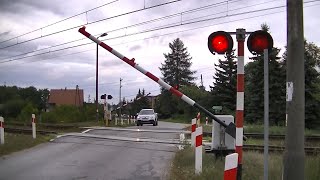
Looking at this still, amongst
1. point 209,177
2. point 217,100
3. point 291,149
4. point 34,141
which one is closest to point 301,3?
point 291,149

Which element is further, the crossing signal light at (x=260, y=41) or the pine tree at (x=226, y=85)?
the pine tree at (x=226, y=85)

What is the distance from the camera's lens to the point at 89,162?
1284 centimetres

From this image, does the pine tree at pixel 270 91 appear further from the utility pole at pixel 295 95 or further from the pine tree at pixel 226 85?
the utility pole at pixel 295 95

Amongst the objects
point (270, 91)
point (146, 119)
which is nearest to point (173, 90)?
point (146, 119)

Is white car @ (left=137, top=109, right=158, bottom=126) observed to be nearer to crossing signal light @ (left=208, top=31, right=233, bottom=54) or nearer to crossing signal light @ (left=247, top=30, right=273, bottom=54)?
crossing signal light @ (left=208, top=31, right=233, bottom=54)

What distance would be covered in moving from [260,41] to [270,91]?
1826 inches

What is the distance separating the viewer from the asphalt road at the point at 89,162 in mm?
10633

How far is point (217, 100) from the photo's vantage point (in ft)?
231

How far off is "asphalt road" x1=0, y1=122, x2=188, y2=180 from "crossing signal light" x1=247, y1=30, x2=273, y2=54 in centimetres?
402

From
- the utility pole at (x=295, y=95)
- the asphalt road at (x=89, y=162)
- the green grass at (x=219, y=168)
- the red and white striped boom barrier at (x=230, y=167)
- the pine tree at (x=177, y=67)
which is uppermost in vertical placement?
the pine tree at (x=177, y=67)

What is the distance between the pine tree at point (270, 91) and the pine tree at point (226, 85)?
419 inches

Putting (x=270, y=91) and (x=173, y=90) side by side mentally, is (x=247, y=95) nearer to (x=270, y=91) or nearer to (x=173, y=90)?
(x=270, y=91)

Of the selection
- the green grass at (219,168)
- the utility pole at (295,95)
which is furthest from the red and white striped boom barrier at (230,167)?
the green grass at (219,168)

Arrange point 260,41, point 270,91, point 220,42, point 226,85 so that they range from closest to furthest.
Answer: point 260,41 → point 220,42 → point 270,91 → point 226,85
